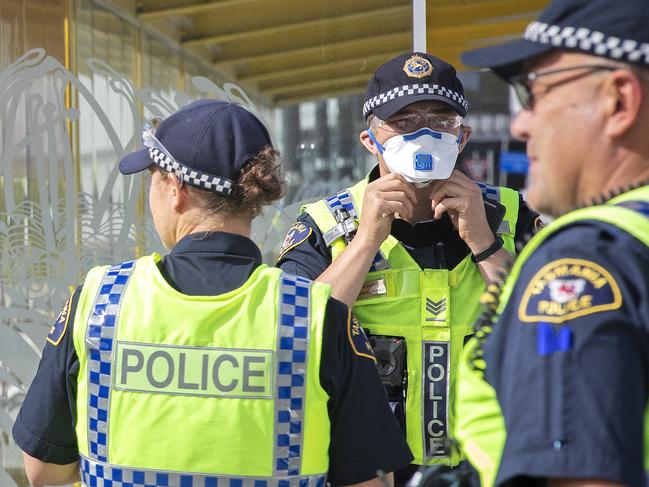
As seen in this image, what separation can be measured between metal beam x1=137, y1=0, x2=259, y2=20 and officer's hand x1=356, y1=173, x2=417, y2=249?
164cm

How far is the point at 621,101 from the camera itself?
125cm

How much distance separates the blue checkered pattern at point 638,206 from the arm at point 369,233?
1.26 meters

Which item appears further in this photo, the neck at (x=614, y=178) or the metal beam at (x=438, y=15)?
the metal beam at (x=438, y=15)

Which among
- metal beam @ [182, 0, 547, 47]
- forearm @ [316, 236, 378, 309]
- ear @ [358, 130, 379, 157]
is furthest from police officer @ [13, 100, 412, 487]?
metal beam @ [182, 0, 547, 47]

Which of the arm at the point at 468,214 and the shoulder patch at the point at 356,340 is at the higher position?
the arm at the point at 468,214

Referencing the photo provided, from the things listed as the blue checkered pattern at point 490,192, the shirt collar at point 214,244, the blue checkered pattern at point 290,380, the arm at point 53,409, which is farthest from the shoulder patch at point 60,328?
the blue checkered pattern at point 490,192

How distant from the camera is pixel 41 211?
3879 mm

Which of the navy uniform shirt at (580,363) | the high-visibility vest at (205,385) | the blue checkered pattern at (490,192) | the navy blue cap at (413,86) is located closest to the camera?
the navy uniform shirt at (580,363)

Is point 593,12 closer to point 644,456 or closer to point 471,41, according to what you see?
point 644,456

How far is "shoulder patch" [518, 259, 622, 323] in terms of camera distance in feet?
3.76

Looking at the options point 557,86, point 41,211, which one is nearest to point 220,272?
point 557,86

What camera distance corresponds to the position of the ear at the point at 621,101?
1241mm

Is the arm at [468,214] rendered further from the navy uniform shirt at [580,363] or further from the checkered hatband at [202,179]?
the navy uniform shirt at [580,363]

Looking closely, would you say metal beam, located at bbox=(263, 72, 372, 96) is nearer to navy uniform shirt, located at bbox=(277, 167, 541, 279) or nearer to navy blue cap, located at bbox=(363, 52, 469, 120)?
navy blue cap, located at bbox=(363, 52, 469, 120)
